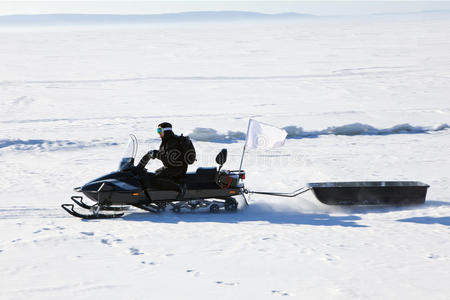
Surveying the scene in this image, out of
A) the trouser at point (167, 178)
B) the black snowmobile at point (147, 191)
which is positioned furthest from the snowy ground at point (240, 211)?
the trouser at point (167, 178)

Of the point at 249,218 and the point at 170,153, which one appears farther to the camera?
the point at 249,218

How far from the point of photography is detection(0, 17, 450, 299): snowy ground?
462 centimetres

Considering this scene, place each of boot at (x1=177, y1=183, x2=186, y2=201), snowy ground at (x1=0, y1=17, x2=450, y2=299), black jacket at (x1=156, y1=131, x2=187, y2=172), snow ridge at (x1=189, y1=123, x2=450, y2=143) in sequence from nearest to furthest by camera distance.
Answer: snowy ground at (x1=0, y1=17, x2=450, y2=299)
black jacket at (x1=156, y1=131, x2=187, y2=172)
boot at (x1=177, y1=183, x2=186, y2=201)
snow ridge at (x1=189, y1=123, x2=450, y2=143)

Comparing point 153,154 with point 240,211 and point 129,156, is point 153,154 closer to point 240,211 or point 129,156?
point 129,156

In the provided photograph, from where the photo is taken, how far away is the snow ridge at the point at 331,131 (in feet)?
39.2

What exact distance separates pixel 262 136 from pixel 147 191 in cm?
164

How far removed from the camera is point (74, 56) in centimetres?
3831

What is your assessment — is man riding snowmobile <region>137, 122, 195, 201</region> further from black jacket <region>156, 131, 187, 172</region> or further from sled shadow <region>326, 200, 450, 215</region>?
sled shadow <region>326, 200, 450, 215</region>

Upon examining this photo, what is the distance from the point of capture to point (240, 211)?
6.96 meters

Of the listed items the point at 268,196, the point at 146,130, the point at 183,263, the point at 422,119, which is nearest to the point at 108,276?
the point at 183,263

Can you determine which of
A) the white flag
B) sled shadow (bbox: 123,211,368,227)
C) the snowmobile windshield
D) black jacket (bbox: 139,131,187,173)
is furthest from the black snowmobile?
the white flag

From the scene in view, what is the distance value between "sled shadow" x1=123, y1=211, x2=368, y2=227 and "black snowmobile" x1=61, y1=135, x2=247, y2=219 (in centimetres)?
11

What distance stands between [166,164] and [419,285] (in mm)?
3246

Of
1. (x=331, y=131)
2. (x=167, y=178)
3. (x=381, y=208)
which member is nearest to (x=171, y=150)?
(x=167, y=178)
